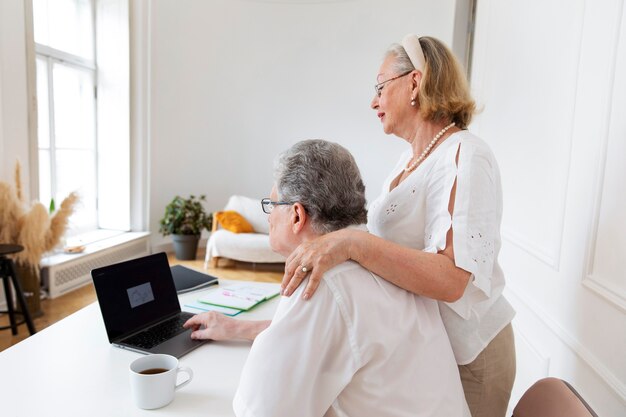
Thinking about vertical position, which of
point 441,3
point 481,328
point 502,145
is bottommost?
point 481,328

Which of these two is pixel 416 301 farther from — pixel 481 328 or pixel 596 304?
pixel 596 304

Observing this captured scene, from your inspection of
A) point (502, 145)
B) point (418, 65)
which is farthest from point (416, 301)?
point (502, 145)

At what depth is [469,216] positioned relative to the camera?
3.52 feet

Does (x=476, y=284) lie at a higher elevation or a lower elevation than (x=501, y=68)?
lower

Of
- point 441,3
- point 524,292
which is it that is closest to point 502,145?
point 524,292

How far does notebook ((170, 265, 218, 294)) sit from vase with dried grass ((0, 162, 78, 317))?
1.98m

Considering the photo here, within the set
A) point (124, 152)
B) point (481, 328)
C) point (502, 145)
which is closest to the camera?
point (481, 328)

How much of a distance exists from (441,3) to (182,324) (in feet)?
18.1

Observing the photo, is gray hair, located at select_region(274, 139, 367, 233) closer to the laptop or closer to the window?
the laptop

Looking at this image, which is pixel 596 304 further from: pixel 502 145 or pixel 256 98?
pixel 256 98

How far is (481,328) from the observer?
1.19 metres

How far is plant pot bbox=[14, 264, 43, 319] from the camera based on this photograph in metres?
3.54

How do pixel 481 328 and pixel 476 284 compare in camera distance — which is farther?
pixel 481 328

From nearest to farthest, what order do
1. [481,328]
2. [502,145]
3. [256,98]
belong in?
1. [481,328]
2. [502,145]
3. [256,98]
